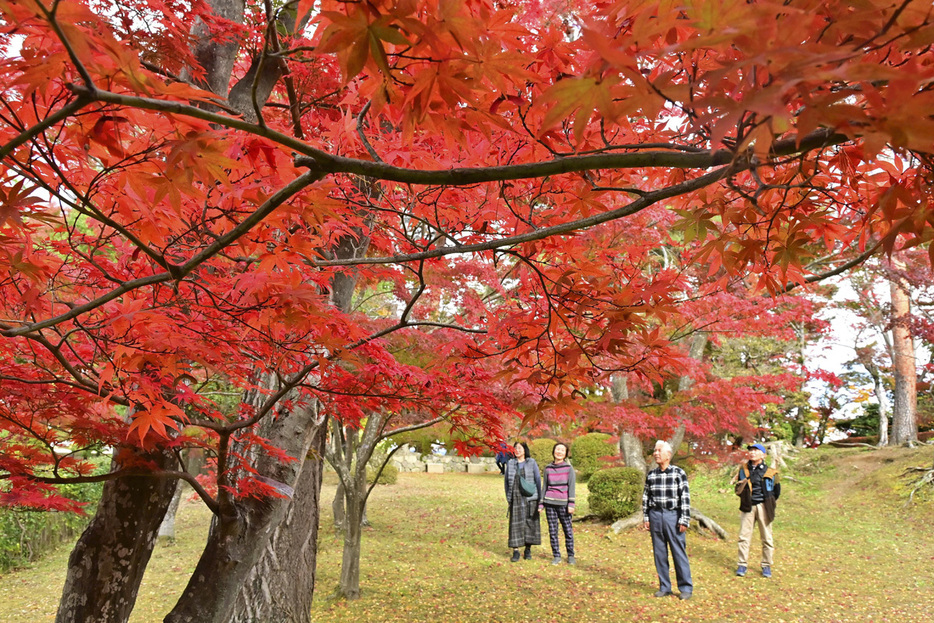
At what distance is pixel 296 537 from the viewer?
400 cm

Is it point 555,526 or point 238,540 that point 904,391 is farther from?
point 238,540

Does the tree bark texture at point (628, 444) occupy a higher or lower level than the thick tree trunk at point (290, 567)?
higher

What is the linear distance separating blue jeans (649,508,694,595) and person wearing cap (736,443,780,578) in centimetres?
112

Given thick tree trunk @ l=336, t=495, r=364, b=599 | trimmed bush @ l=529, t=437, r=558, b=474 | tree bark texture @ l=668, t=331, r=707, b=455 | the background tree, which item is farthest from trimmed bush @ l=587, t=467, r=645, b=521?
trimmed bush @ l=529, t=437, r=558, b=474

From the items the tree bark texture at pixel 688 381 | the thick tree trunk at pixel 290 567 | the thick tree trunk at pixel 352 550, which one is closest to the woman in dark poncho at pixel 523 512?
the thick tree trunk at pixel 352 550

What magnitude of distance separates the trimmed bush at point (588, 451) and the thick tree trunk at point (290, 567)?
39.9 ft

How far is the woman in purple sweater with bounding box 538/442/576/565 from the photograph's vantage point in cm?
691

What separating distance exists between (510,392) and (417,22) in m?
5.11

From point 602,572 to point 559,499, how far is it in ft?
3.02

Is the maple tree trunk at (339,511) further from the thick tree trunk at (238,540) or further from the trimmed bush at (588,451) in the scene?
the trimmed bush at (588,451)

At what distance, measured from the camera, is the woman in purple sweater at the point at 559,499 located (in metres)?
6.91

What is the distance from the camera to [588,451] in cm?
1584

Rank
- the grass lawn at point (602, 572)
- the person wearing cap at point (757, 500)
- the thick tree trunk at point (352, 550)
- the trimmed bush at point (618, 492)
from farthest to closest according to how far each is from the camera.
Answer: the trimmed bush at point (618, 492) → the person wearing cap at point (757, 500) → the thick tree trunk at point (352, 550) → the grass lawn at point (602, 572)

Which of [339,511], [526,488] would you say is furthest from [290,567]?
[339,511]
